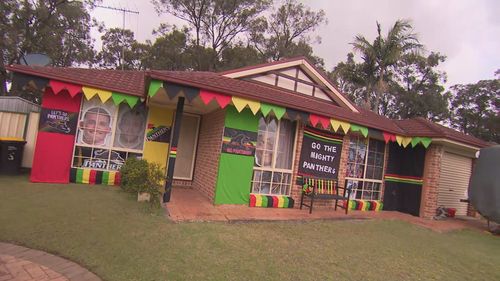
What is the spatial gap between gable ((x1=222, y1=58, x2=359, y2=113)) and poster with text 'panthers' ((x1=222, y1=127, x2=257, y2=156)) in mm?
2187

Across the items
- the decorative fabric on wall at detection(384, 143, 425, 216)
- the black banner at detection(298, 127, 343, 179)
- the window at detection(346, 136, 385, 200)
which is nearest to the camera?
the black banner at detection(298, 127, 343, 179)

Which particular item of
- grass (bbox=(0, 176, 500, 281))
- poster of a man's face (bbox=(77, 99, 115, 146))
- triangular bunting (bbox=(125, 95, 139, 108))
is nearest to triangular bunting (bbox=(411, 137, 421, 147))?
grass (bbox=(0, 176, 500, 281))

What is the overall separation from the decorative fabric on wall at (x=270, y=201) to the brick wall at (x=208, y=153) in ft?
3.54

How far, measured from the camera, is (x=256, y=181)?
8.32m

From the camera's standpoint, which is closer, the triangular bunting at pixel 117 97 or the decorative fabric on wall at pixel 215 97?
the decorative fabric on wall at pixel 215 97

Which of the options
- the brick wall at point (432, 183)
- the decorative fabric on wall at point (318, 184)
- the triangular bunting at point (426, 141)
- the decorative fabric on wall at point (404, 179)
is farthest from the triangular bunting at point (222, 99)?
the brick wall at point (432, 183)

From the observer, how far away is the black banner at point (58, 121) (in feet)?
26.6

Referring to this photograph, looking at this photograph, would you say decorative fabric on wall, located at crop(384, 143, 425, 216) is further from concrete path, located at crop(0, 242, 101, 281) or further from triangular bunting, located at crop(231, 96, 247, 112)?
concrete path, located at crop(0, 242, 101, 281)

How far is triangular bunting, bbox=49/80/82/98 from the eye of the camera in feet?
24.7

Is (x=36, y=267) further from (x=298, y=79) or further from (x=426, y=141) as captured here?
(x=426, y=141)

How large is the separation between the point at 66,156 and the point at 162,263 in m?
5.78

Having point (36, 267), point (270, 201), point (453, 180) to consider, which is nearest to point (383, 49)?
point (453, 180)

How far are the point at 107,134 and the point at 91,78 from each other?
1.59m

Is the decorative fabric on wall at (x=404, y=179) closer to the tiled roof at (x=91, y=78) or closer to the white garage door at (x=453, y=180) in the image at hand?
the white garage door at (x=453, y=180)
